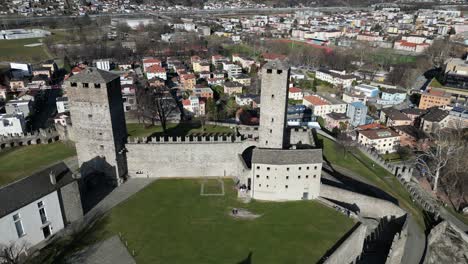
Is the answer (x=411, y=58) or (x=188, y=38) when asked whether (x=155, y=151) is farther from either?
(x=411, y=58)

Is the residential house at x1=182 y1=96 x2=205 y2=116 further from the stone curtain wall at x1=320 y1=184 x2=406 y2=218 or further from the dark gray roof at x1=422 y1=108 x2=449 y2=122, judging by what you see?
the dark gray roof at x1=422 y1=108 x2=449 y2=122

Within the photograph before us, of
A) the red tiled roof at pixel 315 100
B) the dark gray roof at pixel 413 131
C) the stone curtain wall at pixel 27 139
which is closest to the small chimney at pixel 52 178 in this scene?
the stone curtain wall at pixel 27 139

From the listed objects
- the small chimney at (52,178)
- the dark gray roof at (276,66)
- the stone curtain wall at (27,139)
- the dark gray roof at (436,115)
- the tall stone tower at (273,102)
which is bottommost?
the dark gray roof at (436,115)

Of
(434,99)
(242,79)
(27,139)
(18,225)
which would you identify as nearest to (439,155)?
(434,99)

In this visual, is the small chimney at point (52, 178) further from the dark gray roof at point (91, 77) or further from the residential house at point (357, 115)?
the residential house at point (357, 115)

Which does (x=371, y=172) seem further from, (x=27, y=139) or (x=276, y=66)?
(x=27, y=139)

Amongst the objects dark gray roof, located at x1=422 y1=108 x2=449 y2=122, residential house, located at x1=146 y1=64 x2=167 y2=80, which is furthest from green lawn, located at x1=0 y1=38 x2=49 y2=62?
dark gray roof, located at x1=422 y1=108 x2=449 y2=122

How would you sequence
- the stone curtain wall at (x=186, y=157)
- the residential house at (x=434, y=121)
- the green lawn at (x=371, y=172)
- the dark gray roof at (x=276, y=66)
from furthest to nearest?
1. the residential house at (x=434, y=121)
2. the stone curtain wall at (x=186, y=157)
3. the green lawn at (x=371, y=172)
4. the dark gray roof at (x=276, y=66)
